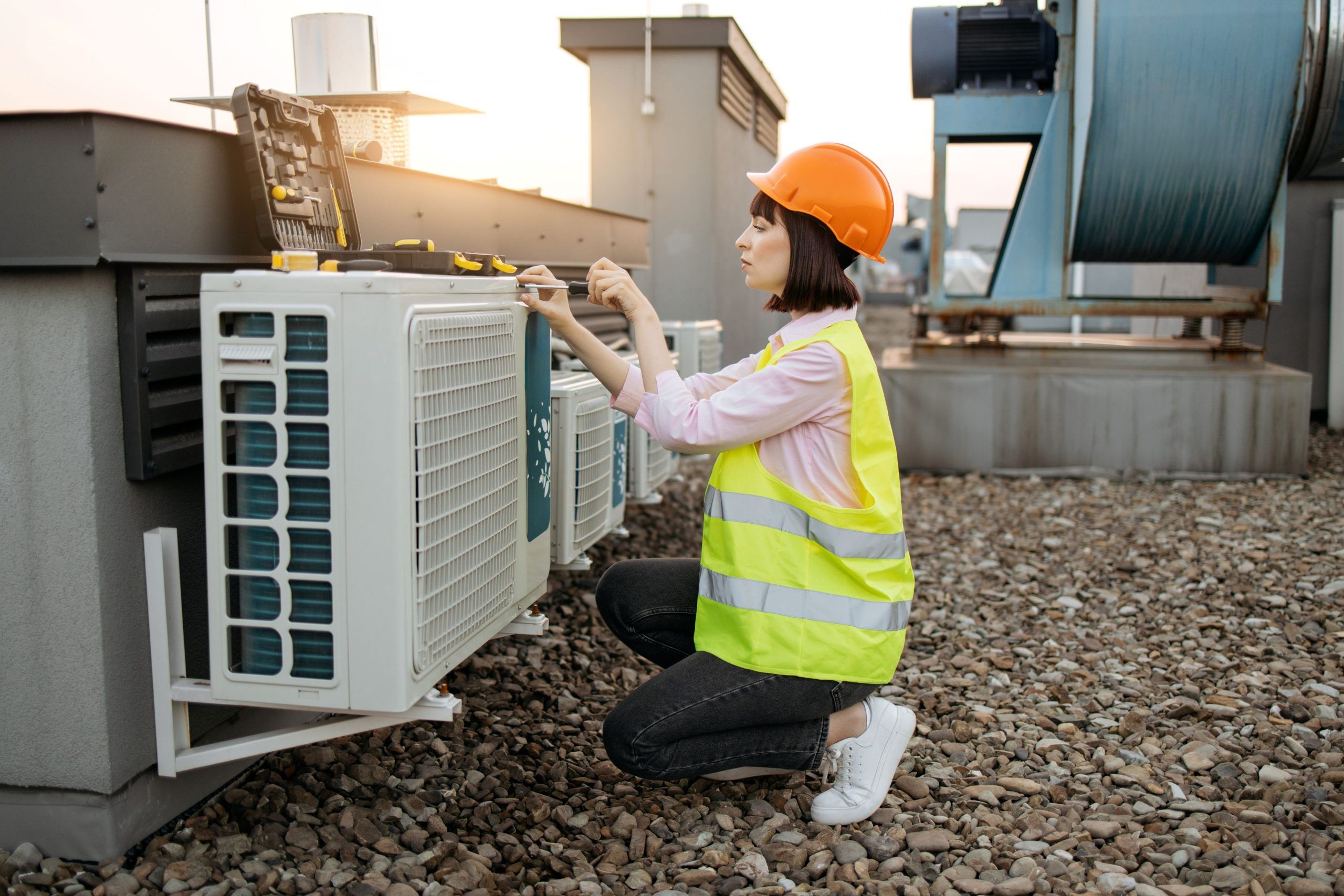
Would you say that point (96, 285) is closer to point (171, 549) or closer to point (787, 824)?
point (171, 549)

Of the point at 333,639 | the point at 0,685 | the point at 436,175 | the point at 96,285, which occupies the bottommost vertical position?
the point at 0,685

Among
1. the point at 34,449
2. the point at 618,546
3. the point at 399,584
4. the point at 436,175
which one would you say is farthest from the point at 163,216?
the point at 618,546

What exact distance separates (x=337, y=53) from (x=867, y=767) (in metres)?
3.05

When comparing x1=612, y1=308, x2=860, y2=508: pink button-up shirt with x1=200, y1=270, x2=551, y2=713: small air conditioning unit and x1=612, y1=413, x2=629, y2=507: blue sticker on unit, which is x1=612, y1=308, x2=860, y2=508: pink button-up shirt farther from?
x1=612, y1=413, x2=629, y2=507: blue sticker on unit

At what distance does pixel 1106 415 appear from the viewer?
6387 mm

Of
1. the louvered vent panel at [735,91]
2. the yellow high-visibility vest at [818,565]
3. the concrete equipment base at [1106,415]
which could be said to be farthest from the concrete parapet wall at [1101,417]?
the yellow high-visibility vest at [818,565]

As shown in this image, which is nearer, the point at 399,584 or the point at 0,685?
the point at 399,584

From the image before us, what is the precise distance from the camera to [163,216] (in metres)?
2.05

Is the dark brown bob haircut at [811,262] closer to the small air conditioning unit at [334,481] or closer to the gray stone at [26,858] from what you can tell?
the small air conditioning unit at [334,481]

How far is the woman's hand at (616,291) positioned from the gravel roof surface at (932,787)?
109 centimetres

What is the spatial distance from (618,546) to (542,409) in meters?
2.20

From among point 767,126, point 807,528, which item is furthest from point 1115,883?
point 767,126

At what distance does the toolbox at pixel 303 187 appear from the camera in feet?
7.28

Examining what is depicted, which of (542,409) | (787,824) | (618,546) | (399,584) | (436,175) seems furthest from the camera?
(618,546)
